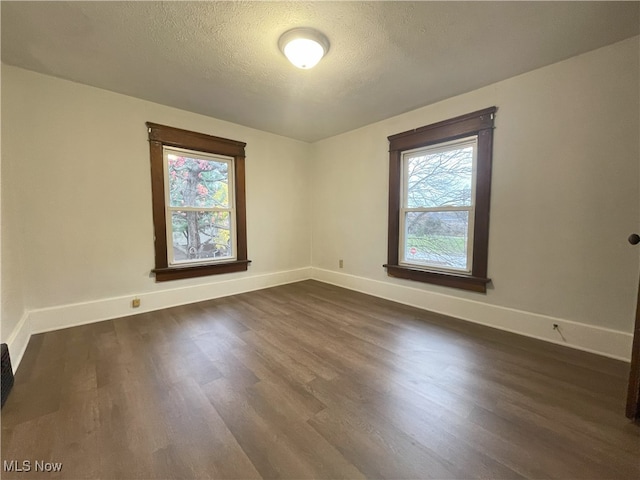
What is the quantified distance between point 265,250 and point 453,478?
343 cm

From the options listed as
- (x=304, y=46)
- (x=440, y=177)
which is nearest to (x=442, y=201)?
(x=440, y=177)

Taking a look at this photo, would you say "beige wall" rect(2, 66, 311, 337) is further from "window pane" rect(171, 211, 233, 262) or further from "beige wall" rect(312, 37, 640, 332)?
"beige wall" rect(312, 37, 640, 332)

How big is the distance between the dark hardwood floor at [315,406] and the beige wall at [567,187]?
0.48 meters

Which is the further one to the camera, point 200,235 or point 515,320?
point 200,235

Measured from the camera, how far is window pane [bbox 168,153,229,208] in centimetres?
321

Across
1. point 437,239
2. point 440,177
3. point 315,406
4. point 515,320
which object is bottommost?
point 315,406

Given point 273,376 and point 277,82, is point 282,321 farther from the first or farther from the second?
point 277,82

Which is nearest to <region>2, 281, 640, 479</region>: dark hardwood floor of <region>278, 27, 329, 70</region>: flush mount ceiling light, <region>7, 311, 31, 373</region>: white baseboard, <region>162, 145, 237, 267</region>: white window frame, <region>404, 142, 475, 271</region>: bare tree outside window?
<region>7, 311, 31, 373</region>: white baseboard

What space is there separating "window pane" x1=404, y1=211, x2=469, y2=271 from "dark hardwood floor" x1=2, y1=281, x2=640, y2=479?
31.6 inches

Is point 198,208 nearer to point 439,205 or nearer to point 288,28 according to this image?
point 288,28

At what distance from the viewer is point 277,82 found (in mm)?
2504

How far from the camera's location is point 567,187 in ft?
7.20

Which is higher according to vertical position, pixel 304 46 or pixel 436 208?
pixel 304 46

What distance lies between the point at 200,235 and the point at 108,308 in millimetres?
1241
